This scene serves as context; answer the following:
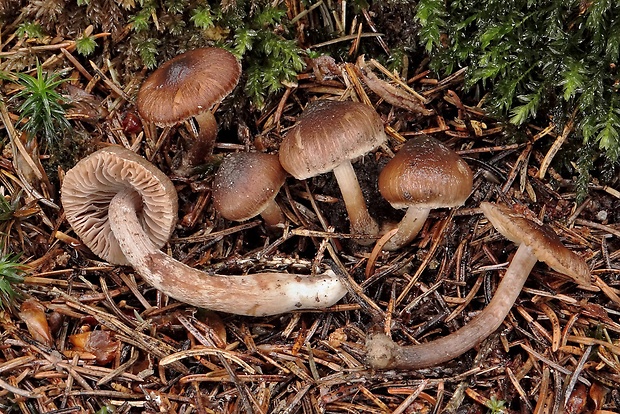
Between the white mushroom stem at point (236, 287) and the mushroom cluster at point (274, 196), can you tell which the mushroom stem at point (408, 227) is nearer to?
the mushroom cluster at point (274, 196)

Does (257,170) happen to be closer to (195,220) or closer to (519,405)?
(195,220)

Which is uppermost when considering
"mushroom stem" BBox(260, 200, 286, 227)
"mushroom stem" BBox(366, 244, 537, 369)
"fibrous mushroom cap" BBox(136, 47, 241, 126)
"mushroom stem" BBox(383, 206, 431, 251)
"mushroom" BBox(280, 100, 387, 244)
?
"fibrous mushroom cap" BBox(136, 47, 241, 126)

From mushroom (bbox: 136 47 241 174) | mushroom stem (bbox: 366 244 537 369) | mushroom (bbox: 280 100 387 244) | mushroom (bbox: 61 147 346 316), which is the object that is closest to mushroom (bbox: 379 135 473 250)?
mushroom (bbox: 280 100 387 244)

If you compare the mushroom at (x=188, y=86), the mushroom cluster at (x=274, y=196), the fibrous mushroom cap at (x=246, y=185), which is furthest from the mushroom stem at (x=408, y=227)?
the mushroom at (x=188, y=86)

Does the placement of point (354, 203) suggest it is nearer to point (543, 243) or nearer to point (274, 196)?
point (274, 196)

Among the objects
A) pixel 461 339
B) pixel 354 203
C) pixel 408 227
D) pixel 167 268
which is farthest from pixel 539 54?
pixel 167 268

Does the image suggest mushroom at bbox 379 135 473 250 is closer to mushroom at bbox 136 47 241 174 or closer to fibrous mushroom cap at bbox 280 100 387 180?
fibrous mushroom cap at bbox 280 100 387 180
